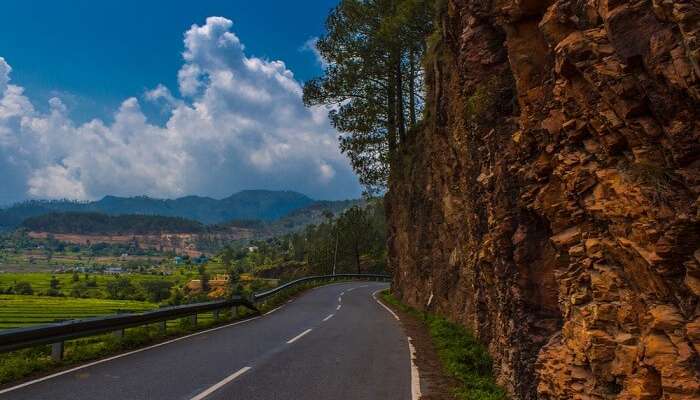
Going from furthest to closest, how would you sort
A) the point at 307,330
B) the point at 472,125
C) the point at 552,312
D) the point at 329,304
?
the point at 329,304
the point at 307,330
the point at 472,125
the point at 552,312

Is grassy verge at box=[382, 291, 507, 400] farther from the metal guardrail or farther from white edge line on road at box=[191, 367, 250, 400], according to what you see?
the metal guardrail

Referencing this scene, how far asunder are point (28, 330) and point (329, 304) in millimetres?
19023

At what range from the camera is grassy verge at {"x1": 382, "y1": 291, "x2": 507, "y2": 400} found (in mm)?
8625

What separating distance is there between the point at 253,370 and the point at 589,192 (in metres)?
7.20

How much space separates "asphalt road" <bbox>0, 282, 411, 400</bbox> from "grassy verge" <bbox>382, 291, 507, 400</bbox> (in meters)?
0.96

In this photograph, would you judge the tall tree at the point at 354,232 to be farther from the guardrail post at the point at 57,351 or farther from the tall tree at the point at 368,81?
the guardrail post at the point at 57,351

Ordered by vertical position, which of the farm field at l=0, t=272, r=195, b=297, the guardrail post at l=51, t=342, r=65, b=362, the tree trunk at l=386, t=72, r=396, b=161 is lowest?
the farm field at l=0, t=272, r=195, b=297

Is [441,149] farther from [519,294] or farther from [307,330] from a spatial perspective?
[519,294]

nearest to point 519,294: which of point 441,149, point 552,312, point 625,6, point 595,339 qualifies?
point 552,312

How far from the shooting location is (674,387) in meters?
4.25

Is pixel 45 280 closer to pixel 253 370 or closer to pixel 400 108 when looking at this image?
pixel 400 108

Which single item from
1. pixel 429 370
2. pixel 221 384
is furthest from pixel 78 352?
pixel 429 370

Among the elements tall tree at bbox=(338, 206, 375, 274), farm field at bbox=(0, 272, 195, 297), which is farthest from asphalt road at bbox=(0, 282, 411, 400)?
farm field at bbox=(0, 272, 195, 297)

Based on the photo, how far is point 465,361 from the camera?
1097cm
